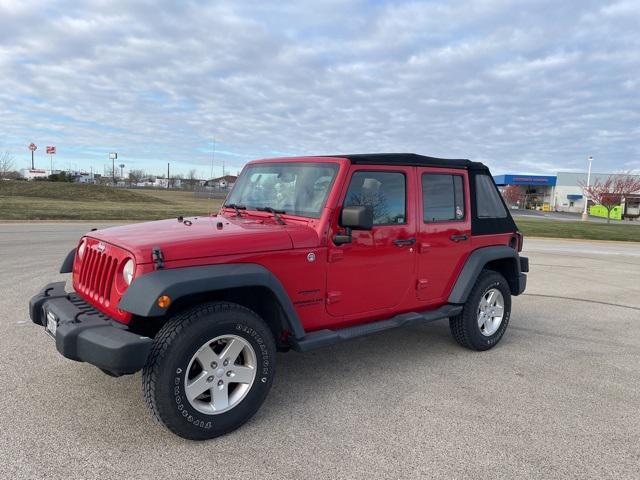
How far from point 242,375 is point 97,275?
1.25 meters

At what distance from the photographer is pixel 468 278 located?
4777 mm

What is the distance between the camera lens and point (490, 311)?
5160 mm

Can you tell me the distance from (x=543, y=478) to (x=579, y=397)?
140 cm

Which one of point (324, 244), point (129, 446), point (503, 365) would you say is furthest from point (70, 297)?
point (503, 365)

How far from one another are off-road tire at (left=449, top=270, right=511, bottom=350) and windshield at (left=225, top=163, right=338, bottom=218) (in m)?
2.00

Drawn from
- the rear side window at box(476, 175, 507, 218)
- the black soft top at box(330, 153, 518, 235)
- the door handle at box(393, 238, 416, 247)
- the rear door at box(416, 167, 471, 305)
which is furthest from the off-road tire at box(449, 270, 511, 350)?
the door handle at box(393, 238, 416, 247)

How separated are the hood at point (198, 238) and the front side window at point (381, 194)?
55 centimetres

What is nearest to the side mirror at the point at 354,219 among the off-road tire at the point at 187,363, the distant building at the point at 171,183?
the off-road tire at the point at 187,363

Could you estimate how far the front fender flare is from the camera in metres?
2.85

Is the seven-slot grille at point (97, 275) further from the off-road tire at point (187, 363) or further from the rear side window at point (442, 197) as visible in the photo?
the rear side window at point (442, 197)

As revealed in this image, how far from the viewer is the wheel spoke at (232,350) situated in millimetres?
3207

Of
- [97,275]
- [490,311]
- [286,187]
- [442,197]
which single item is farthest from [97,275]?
[490,311]

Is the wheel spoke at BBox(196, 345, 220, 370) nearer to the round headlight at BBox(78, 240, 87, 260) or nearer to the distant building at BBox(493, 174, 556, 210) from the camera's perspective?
the round headlight at BBox(78, 240, 87, 260)

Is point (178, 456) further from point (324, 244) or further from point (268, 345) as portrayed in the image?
point (324, 244)
